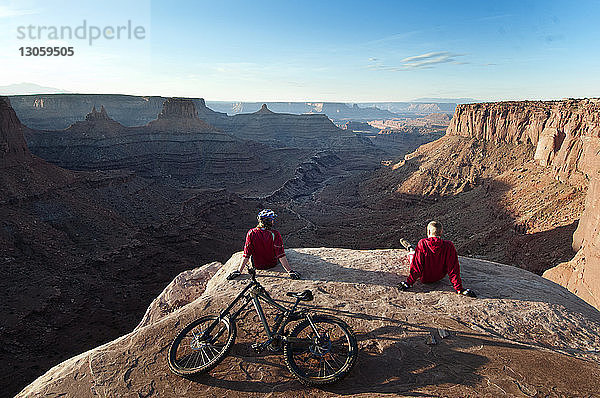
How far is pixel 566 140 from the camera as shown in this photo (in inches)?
1040

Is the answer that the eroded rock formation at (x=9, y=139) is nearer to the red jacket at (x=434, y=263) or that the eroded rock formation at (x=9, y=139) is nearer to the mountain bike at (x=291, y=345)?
the mountain bike at (x=291, y=345)

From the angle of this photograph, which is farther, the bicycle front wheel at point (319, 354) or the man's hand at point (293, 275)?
the man's hand at point (293, 275)

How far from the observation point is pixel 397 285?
6.68m

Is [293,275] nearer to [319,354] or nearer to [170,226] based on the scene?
[319,354]

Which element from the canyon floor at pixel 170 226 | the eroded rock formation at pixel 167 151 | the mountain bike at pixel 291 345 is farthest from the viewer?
the eroded rock formation at pixel 167 151

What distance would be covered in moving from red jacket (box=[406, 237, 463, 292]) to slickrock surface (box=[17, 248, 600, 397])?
0.74ft

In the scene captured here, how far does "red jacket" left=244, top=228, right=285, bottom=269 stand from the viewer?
693cm

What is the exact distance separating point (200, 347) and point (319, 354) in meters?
1.76

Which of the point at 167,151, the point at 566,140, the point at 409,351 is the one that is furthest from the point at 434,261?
the point at 167,151

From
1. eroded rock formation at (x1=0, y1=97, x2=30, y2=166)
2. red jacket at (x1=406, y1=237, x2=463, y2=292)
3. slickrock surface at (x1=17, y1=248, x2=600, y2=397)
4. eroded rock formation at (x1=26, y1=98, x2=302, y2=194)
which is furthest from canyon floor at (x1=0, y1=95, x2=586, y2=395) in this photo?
eroded rock formation at (x1=26, y1=98, x2=302, y2=194)

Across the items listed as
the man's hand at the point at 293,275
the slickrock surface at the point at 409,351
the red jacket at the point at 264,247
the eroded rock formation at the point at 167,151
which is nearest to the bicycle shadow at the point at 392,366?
the slickrock surface at the point at 409,351

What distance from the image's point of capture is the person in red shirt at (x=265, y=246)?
6866 mm

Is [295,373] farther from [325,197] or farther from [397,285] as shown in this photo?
[325,197]

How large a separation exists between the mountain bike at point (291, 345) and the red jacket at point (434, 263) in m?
2.37
